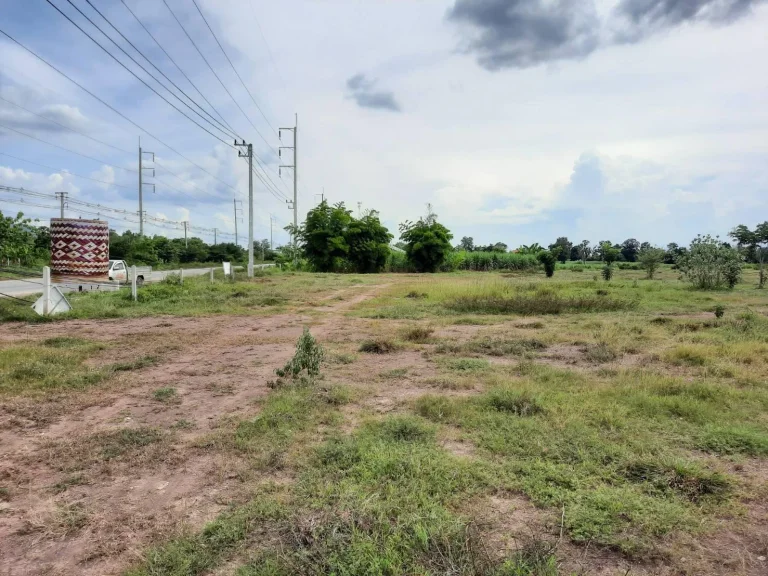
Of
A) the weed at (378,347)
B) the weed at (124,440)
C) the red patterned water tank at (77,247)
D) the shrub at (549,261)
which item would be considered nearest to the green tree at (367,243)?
the shrub at (549,261)

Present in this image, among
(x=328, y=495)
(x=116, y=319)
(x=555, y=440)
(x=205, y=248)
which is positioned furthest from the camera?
(x=205, y=248)

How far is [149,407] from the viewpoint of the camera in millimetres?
5234

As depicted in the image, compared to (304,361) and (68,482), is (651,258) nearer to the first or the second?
(304,361)

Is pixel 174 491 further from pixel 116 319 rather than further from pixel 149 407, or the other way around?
pixel 116 319

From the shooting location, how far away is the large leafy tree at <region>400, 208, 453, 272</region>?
44.1 metres

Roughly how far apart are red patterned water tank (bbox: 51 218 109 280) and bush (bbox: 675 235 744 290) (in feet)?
76.1

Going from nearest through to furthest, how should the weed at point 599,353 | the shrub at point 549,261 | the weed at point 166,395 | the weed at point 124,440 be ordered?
1. the weed at point 124,440
2. the weed at point 166,395
3. the weed at point 599,353
4. the shrub at point 549,261

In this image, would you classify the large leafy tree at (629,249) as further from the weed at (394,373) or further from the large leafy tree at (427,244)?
the weed at (394,373)

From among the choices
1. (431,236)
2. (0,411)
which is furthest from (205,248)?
(0,411)

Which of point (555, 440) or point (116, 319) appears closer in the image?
point (555, 440)

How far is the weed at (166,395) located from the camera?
18.0ft

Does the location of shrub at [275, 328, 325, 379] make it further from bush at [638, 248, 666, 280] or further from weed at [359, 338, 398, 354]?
bush at [638, 248, 666, 280]

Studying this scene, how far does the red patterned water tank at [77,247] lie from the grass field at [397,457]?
425 cm

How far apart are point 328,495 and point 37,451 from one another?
107 inches
